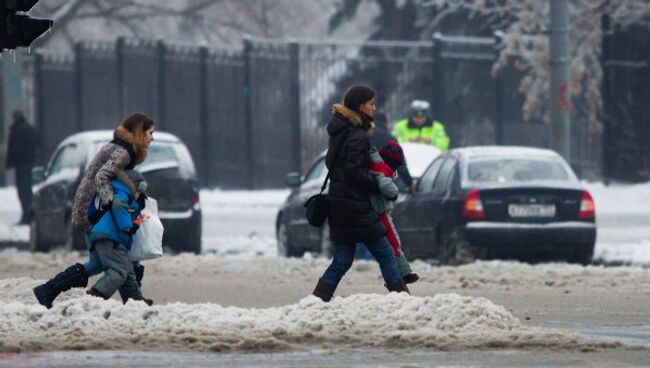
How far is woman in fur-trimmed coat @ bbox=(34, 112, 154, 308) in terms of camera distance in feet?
44.7

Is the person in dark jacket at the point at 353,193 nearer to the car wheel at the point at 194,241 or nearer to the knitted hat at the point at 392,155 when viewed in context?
the knitted hat at the point at 392,155

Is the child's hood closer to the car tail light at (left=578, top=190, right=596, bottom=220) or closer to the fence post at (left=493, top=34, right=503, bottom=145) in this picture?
the car tail light at (left=578, top=190, right=596, bottom=220)

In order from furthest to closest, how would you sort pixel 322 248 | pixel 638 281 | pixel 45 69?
pixel 45 69 → pixel 322 248 → pixel 638 281

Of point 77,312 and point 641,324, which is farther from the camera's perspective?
point 641,324

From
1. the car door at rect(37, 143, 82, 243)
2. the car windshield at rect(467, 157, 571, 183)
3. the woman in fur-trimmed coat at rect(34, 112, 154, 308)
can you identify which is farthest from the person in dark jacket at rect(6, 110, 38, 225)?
the woman in fur-trimmed coat at rect(34, 112, 154, 308)

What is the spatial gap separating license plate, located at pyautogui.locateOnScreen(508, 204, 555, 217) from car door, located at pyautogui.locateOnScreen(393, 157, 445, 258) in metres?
1.00

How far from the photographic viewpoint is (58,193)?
24.4 m

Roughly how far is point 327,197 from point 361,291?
3402 mm

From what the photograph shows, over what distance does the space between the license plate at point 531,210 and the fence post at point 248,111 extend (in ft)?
63.1

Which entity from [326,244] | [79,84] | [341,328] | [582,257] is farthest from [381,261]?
[79,84]

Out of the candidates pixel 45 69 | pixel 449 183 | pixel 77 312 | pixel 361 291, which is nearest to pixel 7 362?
pixel 77 312

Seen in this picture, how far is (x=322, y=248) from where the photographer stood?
2289 centimetres

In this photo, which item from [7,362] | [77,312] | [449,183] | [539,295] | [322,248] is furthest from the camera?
[322,248]

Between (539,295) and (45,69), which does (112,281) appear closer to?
(539,295)
